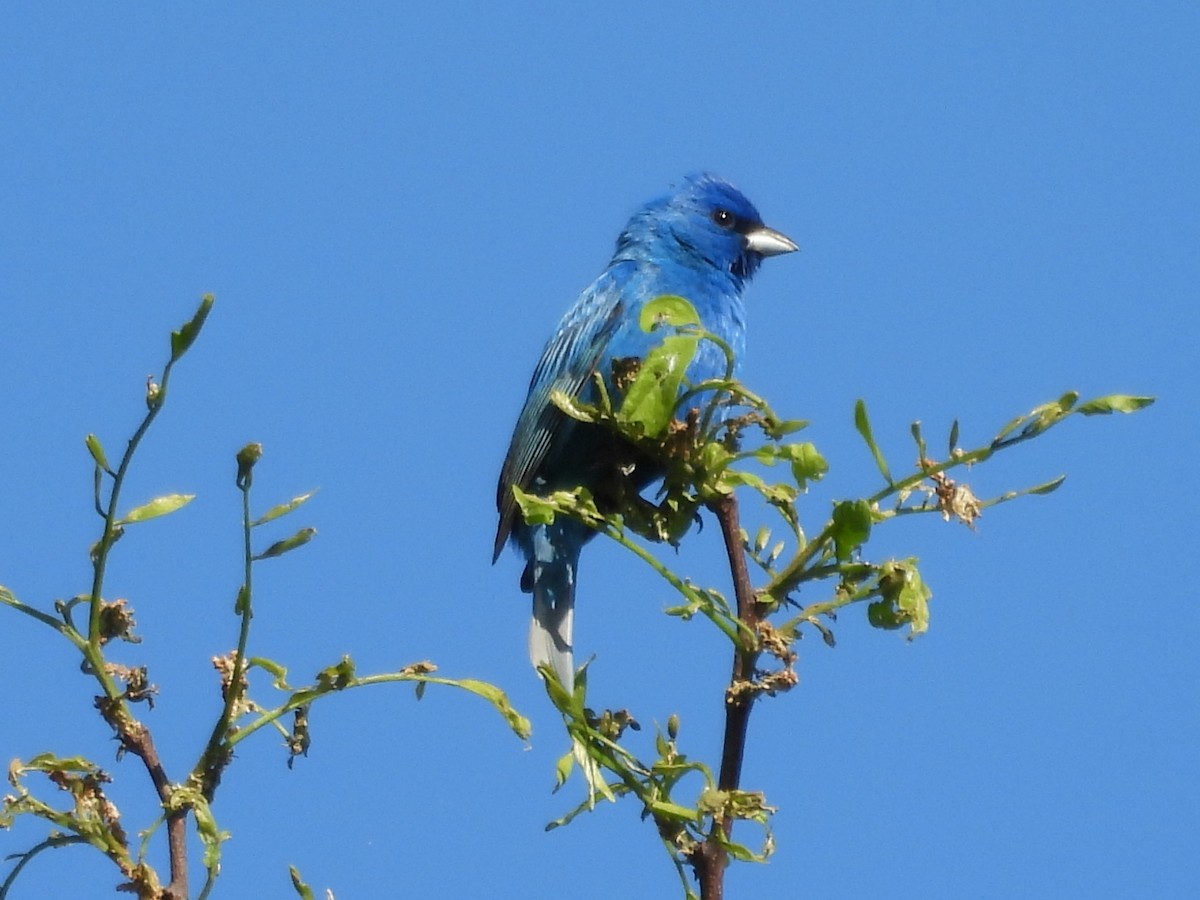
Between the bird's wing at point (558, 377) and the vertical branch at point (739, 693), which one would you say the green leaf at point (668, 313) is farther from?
the bird's wing at point (558, 377)

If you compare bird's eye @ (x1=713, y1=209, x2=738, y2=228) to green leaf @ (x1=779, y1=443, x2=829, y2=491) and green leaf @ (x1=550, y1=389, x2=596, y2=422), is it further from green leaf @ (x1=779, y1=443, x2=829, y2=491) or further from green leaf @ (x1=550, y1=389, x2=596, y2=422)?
green leaf @ (x1=779, y1=443, x2=829, y2=491)

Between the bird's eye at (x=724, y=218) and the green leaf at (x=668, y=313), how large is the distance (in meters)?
5.67

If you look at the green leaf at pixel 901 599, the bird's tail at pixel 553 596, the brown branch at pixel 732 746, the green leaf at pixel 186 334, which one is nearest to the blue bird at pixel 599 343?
the bird's tail at pixel 553 596

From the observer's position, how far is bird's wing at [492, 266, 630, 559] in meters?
7.04

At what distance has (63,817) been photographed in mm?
2162

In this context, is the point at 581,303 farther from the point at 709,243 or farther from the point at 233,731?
the point at 233,731

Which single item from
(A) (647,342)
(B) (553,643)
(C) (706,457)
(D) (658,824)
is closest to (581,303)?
(A) (647,342)

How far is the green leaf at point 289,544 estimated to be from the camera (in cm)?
226

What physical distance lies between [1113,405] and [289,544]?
122 cm

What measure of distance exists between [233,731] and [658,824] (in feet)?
1.98

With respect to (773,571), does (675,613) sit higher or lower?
lower

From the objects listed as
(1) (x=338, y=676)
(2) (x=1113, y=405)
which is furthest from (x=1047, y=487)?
(1) (x=338, y=676)

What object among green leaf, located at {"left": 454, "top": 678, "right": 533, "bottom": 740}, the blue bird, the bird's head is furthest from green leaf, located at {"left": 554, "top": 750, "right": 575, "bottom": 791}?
the bird's head

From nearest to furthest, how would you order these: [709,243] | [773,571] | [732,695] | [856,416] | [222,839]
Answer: [222,839], [732,695], [856,416], [773,571], [709,243]
